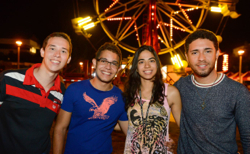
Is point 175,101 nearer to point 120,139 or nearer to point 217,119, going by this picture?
point 217,119

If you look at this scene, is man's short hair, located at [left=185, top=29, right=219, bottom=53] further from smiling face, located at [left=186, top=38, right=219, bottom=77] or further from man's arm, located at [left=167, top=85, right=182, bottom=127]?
man's arm, located at [left=167, top=85, right=182, bottom=127]

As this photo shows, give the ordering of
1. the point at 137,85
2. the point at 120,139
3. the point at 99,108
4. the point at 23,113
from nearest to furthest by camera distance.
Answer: the point at 23,113 < the point at 99,108 < the point at 137,85 < the point at 120,139

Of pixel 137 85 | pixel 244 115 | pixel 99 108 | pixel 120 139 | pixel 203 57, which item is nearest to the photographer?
pixel 244 115

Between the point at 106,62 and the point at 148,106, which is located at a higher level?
the point at 106,62

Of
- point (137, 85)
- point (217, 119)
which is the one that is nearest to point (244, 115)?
point (217, 119)

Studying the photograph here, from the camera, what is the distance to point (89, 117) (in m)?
2.06

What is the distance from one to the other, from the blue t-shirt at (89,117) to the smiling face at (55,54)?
1.25 ft

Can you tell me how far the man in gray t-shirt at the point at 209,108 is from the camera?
1.75 metres

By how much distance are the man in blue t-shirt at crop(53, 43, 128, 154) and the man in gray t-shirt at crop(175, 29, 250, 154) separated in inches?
40.3

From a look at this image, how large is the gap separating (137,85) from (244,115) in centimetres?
147

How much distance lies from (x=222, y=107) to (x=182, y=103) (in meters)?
0.50

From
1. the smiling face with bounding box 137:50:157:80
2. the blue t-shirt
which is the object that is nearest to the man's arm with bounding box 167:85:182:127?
the smiling face with bounding box 137:50:157:80

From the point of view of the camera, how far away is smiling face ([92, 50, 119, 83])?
7.40ft

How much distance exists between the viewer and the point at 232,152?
1778 mm
